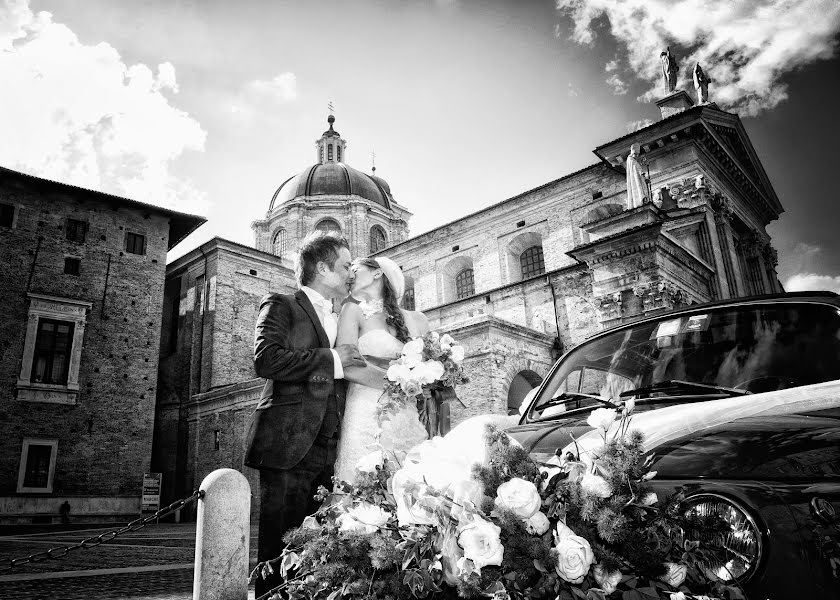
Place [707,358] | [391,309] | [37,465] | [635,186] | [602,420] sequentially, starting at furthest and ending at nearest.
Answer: [37,465], [635,186], [391,309], [707,358], [602,420]

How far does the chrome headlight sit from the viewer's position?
1.38 metres

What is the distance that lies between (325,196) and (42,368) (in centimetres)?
2020

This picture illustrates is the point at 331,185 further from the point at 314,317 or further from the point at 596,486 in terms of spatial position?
the point at 596,486

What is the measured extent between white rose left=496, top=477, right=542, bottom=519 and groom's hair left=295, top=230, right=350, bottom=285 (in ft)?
7.24

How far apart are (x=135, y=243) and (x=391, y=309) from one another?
80.6 feet

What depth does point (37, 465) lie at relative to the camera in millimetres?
20062

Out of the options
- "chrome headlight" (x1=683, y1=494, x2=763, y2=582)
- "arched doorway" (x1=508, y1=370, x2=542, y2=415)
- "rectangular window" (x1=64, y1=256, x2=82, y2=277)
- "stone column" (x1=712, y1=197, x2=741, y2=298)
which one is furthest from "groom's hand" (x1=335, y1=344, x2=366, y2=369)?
"rectangular window" (x1=64, y1=256, x2=82, y2=277)

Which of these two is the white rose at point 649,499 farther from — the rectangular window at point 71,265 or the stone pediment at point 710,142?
the rectangular window at point 71,265

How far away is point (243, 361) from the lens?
27953 millimetres

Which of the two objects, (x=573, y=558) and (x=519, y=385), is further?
(x=519, y=385)

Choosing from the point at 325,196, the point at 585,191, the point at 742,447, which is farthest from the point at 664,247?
the point at 325,196

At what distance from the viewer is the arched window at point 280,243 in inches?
1448

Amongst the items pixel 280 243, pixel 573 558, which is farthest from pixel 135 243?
pixel 573 558

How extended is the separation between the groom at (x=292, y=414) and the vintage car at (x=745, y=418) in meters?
1.09
